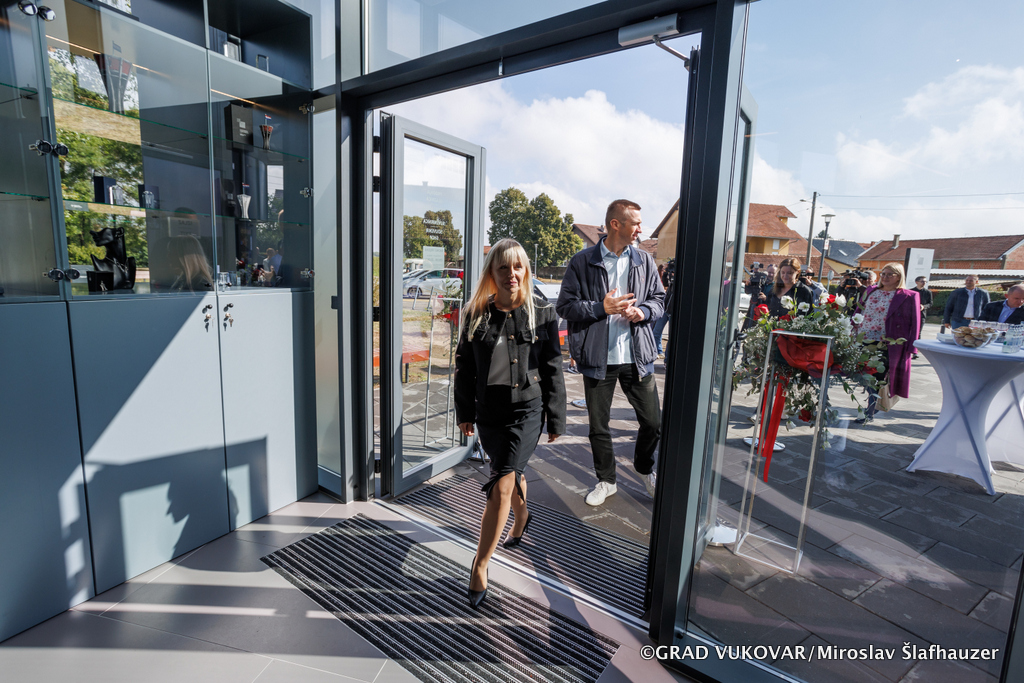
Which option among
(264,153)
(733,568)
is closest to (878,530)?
(733,568)

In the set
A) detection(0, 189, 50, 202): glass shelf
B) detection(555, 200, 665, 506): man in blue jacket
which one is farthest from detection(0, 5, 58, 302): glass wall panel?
detection(555, 200, 665, 506): man in blue jacket

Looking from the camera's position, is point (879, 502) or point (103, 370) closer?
point (879, 502)

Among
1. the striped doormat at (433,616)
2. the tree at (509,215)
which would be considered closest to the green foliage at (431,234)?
the tree at (509,215)

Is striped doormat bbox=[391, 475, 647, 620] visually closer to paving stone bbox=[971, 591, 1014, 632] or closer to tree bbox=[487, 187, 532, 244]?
paving stone bbox=[971, 591, 1014, 632]

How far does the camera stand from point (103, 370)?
219 centimetres

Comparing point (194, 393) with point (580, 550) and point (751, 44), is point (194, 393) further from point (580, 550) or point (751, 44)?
point (751, 44)

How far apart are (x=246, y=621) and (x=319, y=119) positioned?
272cm

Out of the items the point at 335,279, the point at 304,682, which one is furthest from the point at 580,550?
the point at 335,279

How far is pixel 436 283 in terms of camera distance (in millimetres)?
3650

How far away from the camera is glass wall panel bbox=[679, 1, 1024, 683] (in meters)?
1.35

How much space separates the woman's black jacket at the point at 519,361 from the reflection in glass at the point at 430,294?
957 millimetres

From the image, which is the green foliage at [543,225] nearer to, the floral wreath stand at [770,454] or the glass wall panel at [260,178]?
the glass wall panel at [260,178]

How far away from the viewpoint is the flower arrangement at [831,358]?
1.61 m

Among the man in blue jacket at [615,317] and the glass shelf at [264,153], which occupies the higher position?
the glass shelf at [264,153]
